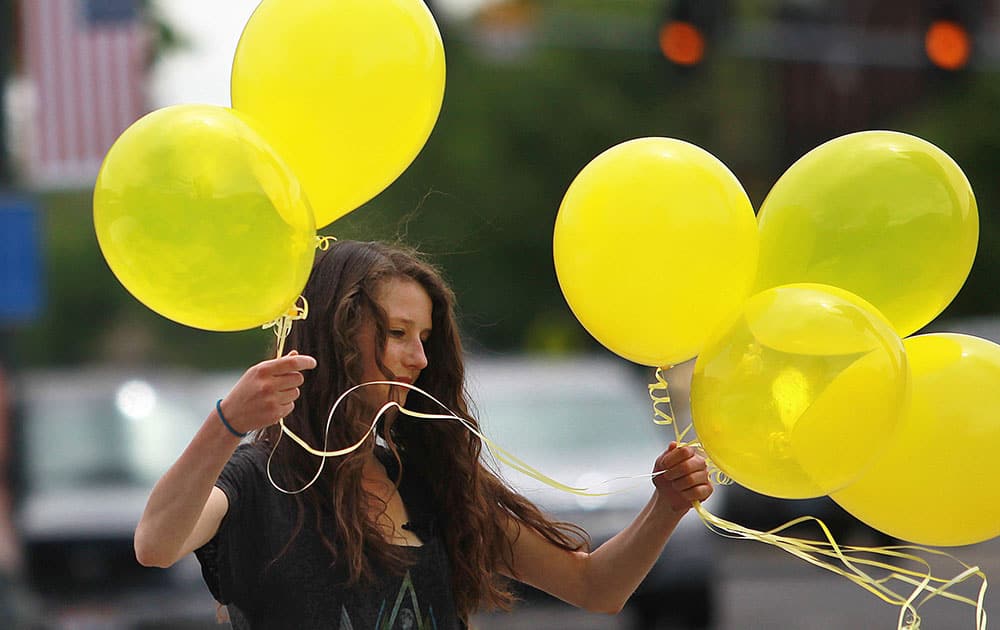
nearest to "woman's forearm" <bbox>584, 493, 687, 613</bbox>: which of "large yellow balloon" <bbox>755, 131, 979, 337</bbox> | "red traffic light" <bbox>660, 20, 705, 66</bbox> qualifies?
"large yellow balloon" <bbox>755, 131, 979, 337</bbox>

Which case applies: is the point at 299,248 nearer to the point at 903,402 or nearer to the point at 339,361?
the point at 339,361

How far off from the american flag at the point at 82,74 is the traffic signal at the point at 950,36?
535 cm

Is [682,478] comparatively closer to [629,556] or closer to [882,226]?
[629,556]

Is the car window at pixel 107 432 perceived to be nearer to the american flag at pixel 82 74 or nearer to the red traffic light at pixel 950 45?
the american flag at pixel 82 74

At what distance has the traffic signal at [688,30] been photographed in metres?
11.4

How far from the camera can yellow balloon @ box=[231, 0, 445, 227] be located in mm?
3127

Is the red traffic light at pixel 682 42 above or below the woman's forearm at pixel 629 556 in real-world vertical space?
above

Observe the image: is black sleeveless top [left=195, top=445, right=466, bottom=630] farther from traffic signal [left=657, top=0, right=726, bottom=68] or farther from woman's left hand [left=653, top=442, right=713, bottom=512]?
traffic signal [left=657, top=0, right=726, bottom=68]

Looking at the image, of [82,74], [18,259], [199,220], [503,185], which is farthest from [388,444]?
[503,185]

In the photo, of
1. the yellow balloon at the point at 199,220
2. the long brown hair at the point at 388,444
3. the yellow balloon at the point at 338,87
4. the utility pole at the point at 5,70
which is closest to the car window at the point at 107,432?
the utility pole at the point at 5,70

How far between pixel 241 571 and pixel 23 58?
731cm

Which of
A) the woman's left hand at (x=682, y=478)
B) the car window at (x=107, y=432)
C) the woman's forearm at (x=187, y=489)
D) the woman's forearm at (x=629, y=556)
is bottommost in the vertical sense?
the car window at (x=107, y=432)

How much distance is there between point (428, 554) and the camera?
10.2ft

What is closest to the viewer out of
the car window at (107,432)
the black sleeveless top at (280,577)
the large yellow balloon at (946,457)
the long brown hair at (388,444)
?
the black sleeveless top at (280,577)
